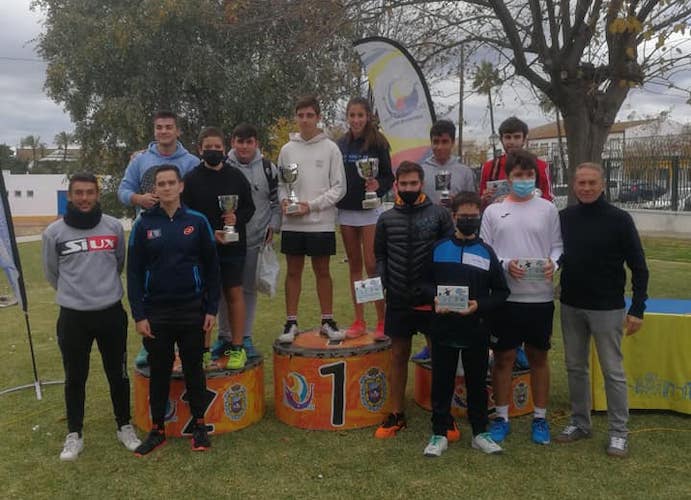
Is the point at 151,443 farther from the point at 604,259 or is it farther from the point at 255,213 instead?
the point at 604,259

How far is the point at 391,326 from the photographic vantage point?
4.46 meters

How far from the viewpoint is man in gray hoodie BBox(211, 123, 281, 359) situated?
5117 millimetres

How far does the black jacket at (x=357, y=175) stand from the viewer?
5172 millimetres

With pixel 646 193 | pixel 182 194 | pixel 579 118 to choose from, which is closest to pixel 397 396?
pixel 182 194

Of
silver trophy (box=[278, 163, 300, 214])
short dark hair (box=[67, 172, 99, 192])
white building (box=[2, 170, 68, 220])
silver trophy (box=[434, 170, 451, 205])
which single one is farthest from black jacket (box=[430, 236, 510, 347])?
white building (box=[2, 170, 68, 220])

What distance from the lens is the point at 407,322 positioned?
442 centimetres

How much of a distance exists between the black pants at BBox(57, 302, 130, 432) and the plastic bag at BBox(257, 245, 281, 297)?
1.21m

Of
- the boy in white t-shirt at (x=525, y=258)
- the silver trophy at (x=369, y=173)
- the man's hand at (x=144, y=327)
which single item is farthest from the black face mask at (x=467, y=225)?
the man's hand at (x=144, y=327)

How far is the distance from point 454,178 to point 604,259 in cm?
151

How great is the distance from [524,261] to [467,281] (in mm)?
384

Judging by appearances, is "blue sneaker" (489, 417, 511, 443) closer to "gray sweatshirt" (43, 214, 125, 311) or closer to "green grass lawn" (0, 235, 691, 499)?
"green grass lawn" (0, 235, 691, 499)

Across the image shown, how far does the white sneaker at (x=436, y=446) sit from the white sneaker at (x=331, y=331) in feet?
3.63

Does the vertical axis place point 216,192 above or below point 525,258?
above

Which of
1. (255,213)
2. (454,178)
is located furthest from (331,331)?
(454,178)
